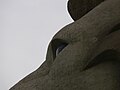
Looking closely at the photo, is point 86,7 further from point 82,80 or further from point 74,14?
point 82,80

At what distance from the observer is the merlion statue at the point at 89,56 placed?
6.01 metres

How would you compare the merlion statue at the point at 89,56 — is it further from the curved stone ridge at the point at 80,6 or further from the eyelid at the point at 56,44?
the curved stone ridge at the point at 80,6

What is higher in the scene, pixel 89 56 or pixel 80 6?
pixel 80 6

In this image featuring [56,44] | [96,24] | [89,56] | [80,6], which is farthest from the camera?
[80,6]

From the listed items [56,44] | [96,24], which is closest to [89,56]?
[96,24]

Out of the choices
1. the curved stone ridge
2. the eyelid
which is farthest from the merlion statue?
the curved stone ridge

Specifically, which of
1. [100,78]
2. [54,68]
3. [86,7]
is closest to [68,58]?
[54,68]

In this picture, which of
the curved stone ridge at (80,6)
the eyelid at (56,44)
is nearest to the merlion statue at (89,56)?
the eyelid at (56,44)

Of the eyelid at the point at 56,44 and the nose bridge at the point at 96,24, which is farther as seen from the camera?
the eyelid at the point at 56,44

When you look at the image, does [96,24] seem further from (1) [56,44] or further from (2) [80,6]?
(2) [80,6]

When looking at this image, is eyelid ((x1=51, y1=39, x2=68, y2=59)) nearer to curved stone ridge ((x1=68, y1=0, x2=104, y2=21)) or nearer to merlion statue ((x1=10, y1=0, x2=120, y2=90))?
merlion statue ((x1=10, y1=0, x2=120, y2=90))

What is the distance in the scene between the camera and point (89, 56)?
247 inches

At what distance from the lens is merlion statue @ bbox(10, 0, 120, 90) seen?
6.01m

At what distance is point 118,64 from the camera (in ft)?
20.1
